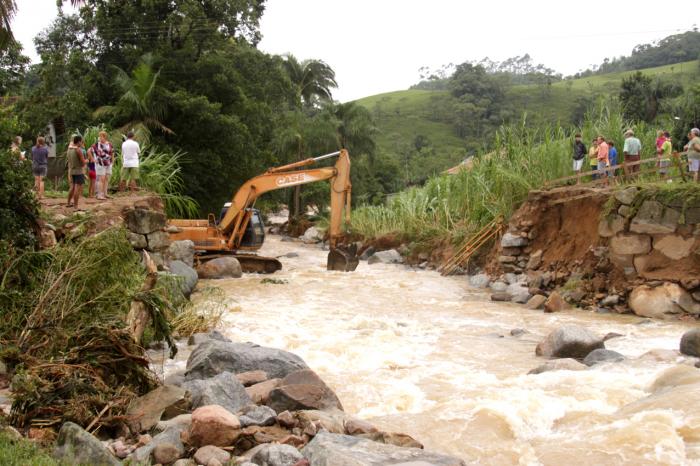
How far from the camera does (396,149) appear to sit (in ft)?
218

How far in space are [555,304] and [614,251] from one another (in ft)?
5.22

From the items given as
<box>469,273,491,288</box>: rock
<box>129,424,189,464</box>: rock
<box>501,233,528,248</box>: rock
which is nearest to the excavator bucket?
<box>469,273,491,288</box>: rock

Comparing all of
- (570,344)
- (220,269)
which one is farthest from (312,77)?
(570,344)

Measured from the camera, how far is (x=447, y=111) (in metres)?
77.6

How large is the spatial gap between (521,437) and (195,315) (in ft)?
19.5

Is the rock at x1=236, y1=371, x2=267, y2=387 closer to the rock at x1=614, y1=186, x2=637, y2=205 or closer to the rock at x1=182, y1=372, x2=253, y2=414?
the rock at x1=182, y1=372, x2=253, y2=414

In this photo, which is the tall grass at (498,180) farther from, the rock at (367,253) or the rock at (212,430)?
the rock at (212,430)

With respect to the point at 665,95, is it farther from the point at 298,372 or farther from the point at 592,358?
the point at 298,372

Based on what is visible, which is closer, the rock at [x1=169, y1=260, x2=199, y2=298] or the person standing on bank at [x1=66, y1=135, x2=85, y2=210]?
the person standing on bank at [x1=66, y1=135, x2=85, y2=210]

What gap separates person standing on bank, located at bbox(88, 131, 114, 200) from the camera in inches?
527

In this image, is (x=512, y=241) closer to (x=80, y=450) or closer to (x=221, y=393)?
(x=221, y=393)

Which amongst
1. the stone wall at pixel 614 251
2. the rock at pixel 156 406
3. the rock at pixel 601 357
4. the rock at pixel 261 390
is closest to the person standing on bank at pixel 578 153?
the stone wall at pixel 614 251

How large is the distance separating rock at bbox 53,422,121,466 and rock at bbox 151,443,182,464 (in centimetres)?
38

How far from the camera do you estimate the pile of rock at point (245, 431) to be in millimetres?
5008
